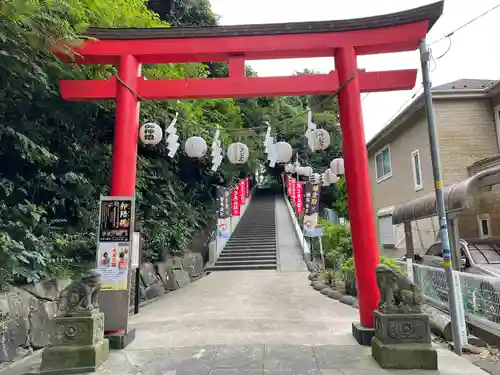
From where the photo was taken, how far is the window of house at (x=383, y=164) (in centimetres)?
1506

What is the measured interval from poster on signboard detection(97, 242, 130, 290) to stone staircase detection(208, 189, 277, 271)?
9.82 meters

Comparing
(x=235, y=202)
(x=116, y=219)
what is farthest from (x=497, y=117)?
(x=116, y=219)

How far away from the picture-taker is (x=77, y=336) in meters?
4.48

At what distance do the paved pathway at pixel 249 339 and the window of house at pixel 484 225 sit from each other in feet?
18.6

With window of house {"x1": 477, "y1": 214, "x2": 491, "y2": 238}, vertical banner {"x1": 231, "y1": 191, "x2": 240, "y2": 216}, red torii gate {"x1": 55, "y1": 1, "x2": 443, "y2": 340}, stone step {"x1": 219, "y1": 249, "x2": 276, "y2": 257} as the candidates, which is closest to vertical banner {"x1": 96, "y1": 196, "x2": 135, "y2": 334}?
red torii gate {"x1": 55, "y1": 1, "x2": 443, "y2": 340}

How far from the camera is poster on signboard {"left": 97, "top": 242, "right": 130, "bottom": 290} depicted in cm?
538

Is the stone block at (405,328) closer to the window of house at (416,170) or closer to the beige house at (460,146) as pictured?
the beige house at (460,146)

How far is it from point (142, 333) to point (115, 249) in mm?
1798

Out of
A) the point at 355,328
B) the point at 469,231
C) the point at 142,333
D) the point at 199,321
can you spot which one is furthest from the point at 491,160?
the point at 142,333

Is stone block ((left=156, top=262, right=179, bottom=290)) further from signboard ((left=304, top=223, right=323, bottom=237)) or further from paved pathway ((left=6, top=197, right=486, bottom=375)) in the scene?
signboard ((left=304, top=223, right=323, bottom=237))

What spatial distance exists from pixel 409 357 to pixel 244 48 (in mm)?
5553

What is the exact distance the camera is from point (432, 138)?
5.26m

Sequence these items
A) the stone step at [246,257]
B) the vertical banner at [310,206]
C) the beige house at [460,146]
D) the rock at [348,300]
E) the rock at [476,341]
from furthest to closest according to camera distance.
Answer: the stone step at [246,257] < the vertical banner at [310,206] < the beige house at [460,146] < the rock at [348,300] < the rock at [476,341]

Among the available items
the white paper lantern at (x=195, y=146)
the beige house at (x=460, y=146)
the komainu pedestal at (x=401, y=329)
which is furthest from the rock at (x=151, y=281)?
the beige house at (x=460, y=146)
